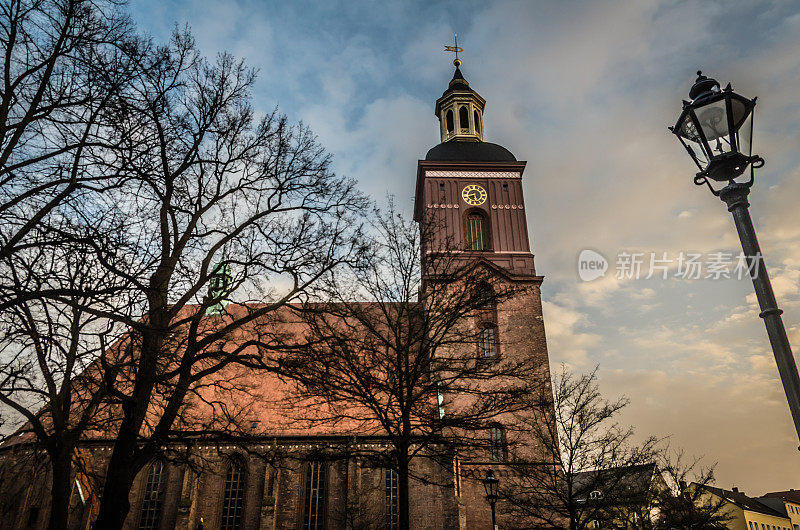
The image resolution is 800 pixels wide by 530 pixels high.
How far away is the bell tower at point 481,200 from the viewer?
26.5 meters

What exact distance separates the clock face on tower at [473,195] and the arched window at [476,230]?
0.59 m

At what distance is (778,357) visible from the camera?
4566 millimetres

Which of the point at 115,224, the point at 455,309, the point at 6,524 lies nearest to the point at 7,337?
the point at 115,224

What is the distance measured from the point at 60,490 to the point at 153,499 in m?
13.2

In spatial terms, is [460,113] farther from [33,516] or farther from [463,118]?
[33,516]

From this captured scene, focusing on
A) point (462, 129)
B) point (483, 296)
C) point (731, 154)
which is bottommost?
point (731, 154)

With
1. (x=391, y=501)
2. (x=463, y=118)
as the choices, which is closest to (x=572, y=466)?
(x=391, y=501)

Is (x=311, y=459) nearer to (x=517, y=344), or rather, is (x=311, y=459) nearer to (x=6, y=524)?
(x=517, y=344)

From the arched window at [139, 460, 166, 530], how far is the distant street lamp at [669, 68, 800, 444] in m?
23.5

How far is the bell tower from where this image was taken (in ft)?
86.8

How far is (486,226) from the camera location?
90.1ft

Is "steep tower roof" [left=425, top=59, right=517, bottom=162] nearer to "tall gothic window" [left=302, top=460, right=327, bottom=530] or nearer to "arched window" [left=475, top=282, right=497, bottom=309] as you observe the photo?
"arched window" [left=475, top=282, right=497, bottom=309]

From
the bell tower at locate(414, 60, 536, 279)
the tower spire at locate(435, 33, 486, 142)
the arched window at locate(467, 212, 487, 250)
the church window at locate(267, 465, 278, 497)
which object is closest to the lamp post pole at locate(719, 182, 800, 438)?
the bell tower at locate(414, 60, 536, 279)

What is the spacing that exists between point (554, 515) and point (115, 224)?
19067 mm
